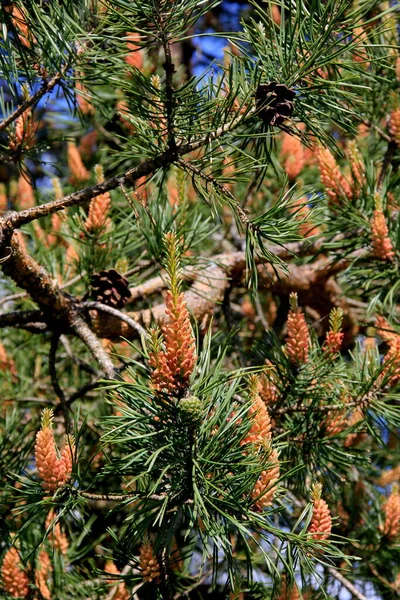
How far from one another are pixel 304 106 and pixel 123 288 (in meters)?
0.44

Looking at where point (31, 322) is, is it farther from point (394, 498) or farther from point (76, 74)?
point (394, 498)

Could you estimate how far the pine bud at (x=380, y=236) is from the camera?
3.95 ft

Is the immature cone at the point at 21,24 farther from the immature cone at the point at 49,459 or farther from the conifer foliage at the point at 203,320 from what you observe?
the immature cone at the point at 49,459

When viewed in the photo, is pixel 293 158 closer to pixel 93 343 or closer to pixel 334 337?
pixel 334 337

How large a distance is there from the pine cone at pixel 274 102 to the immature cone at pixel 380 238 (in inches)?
15.7

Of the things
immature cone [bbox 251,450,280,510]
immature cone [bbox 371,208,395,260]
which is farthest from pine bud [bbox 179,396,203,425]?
immature cone [bbox 371,208,395,260]

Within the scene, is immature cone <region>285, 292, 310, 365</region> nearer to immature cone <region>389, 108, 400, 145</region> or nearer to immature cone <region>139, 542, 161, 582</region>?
immature cone <region>139, 542, 161, 582</region>

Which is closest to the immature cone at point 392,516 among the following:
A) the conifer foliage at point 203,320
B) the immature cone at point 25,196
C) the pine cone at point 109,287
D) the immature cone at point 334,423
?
the conifer foliage at point 203,320

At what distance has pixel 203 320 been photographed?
1081 mm

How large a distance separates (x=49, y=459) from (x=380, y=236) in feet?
2.18

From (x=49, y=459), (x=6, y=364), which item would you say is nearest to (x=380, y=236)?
(x=49, y=459)

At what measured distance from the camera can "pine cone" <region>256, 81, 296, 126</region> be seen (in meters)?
0.85

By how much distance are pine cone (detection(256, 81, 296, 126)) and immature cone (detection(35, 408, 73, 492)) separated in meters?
0.41

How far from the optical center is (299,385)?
1087 millimetres
